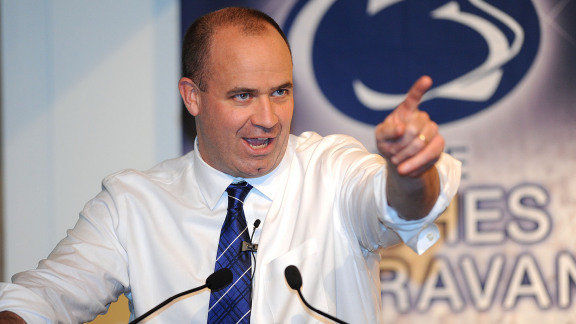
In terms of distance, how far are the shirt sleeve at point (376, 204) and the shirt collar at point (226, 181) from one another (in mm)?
177

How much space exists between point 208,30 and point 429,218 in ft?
3.06

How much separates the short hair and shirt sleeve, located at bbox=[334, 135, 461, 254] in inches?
17.4

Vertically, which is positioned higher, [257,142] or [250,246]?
[257,142]

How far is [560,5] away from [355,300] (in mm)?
1899

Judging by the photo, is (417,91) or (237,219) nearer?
(417,91)

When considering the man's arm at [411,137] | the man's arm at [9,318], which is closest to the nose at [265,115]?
the man's arm at [411,137]

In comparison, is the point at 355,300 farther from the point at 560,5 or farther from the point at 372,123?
the point at 560,5

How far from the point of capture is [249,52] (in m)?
1.76

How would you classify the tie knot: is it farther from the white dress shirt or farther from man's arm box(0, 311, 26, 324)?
man's arm box(0, 311, 26, 324)

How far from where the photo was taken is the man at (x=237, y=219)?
5.48 ft

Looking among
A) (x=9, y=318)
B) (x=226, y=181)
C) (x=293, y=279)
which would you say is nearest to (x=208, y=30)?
(x=226, y=181)

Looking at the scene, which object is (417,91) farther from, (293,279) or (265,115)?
(265,115)

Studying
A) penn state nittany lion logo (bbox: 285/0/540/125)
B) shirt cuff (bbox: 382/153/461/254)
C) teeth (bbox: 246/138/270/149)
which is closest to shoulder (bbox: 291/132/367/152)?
teeth (bbox: 246/138/270/149)

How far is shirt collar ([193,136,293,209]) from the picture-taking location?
186 centimetres
